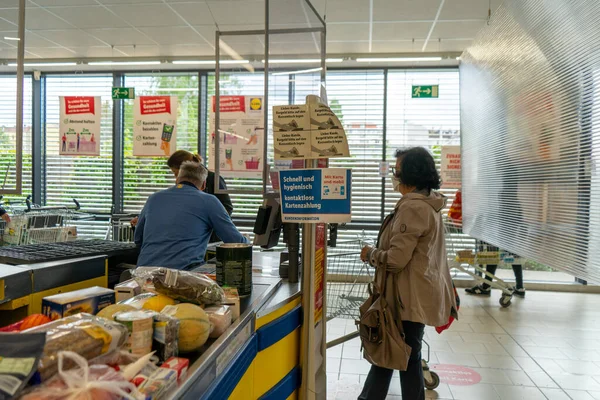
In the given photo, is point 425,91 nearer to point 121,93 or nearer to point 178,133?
point 178,133

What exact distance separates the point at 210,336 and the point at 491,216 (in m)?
3.92

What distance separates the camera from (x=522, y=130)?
3734 millimetres

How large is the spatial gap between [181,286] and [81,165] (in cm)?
737

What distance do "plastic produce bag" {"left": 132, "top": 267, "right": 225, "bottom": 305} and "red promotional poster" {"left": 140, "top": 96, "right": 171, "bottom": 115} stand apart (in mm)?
5785

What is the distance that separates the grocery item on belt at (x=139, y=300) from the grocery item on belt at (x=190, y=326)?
0.31ft

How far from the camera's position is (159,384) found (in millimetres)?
1008

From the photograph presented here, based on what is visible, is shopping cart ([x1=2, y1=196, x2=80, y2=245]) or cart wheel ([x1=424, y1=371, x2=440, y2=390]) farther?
shopping cart ([x1=2, y1=196, x2=80, y2=245])

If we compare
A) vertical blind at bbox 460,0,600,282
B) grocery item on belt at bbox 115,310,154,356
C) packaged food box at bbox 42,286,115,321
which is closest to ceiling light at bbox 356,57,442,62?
vertical blind at bbox 460,0,600,282

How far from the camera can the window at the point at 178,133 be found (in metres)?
7.67

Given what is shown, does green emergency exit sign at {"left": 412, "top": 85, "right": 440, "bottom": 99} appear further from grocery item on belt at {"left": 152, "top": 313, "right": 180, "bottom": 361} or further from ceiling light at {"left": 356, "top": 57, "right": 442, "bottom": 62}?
grocery item on belt at {"left": 152, "top": 313, "right": 180, "bottom": 361}

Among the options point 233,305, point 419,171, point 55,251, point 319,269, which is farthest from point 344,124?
point 233,305

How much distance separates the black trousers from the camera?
278cm

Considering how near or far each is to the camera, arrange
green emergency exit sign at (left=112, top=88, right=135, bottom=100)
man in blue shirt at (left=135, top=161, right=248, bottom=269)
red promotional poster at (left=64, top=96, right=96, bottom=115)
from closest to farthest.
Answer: man in blue shirt at (left=135, top=161, right=248, bottom=269)
green emergency exit sign at (left=112, top=88, right=135, bottom=100)
red promotional poster at (left=64, top=96, right=96, bottom=115)

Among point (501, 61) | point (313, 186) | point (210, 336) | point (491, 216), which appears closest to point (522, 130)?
point (501, 61)
